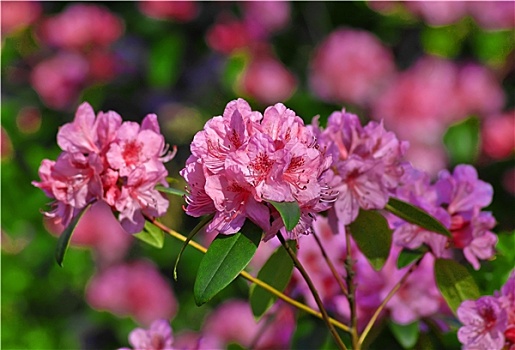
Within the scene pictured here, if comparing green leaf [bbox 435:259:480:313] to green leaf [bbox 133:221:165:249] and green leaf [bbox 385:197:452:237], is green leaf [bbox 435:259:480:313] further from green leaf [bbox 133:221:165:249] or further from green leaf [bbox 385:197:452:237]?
green leaf [bbox 133:221:165:249]

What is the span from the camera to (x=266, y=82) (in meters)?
2.71

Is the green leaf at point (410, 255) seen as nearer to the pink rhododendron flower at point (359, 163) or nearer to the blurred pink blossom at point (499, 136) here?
the pink rhododendron flower at point (359, 163)

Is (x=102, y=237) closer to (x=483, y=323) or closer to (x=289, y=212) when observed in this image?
(x=483, y=323)

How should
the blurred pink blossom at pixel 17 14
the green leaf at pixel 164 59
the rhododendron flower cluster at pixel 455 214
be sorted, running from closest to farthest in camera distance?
the rhododendron flower cluster at pixel 455 214 → the green leaf at pixel 164 59 → the blurred pink blossom at pixel 17 14

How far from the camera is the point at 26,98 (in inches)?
123

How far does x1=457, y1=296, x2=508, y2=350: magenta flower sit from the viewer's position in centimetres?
87

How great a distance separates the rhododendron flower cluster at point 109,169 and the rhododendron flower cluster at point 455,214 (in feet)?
0.80

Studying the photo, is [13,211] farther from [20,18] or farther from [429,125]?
[429,125]

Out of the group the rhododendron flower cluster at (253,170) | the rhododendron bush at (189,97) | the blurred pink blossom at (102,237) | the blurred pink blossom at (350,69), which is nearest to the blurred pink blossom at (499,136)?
the rhododendron bush at (189,97)

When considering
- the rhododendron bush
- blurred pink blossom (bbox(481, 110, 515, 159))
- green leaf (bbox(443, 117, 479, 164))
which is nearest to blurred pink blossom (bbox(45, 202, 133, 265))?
the rhododendron bush

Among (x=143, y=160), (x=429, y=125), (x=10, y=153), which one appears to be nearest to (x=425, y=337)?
(x=143, y=160)

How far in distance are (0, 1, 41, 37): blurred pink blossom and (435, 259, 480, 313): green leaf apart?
2334 millimetres

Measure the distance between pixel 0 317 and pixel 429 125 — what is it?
1.28 metres

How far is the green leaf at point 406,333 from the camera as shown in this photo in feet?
3.57
